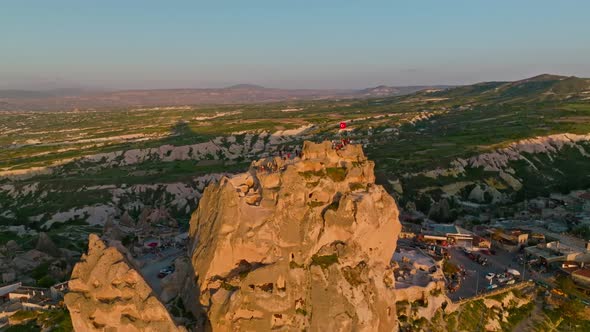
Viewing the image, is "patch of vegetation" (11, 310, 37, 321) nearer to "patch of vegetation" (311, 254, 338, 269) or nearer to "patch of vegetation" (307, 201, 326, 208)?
"patch of vegetation" (311, 254, 338, 269)

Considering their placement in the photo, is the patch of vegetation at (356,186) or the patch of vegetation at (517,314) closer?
the patch of vegetation at (356,186)

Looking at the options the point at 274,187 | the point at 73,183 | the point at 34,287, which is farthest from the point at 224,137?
the point at 274,187

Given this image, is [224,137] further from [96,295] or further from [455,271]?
[96,295]

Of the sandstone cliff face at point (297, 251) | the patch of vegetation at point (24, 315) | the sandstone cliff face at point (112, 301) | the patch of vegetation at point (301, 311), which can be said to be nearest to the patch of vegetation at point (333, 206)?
the sandstone cliff face at point (297, 251)

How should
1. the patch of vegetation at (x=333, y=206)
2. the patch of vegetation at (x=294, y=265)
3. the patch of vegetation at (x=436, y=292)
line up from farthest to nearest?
the patch of vegetation at (x=436, y=292) → the patch of vegetation at (x=333, y=206) → the patch of vegetation at (x=294, y=265)

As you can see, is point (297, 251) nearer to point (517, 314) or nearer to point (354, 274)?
point (354, 274)

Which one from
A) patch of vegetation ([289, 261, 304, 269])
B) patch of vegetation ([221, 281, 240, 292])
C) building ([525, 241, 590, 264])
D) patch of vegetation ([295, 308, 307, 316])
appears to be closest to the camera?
patch of vegetation ([295, 308, 307, 316])

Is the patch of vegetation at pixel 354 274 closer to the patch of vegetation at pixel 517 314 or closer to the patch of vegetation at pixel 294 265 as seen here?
the patch of vegetation at pixel 294 265

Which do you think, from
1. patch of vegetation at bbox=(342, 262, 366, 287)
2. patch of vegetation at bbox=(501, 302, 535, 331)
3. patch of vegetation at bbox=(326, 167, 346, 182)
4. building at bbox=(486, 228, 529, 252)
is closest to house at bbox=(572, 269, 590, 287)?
patch of vegetation at bbox=(501, 302, 535, 331)
